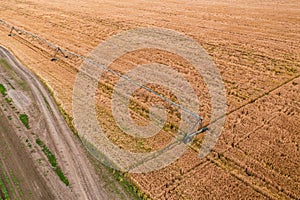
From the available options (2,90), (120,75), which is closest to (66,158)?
(120,75)

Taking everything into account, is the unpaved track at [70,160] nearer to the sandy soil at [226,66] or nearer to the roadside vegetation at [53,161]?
the roadside vegetation at [53,161]

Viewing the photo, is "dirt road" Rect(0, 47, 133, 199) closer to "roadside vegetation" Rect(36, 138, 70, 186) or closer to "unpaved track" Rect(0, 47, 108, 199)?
"unpaved track" Rect(0, 47, 108, 199)

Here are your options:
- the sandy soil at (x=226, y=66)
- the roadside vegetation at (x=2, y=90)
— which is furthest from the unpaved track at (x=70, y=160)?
the roadside vegetation at (x=2, y=90)

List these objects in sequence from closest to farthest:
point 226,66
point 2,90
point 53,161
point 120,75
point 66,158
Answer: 1. point 53,161
2. point 66,158
3. point 2,90
4. point 120,75
5. point 226,66

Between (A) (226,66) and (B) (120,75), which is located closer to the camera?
(B) (120,75)

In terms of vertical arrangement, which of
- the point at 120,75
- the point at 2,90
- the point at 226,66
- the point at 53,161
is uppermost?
the point at 226,66

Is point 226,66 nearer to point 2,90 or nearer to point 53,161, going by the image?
point 53,161

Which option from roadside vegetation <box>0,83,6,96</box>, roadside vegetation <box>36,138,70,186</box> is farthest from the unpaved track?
roadside vegetation <box>0,83,6,96</box>

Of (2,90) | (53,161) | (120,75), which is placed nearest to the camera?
(53,161)
